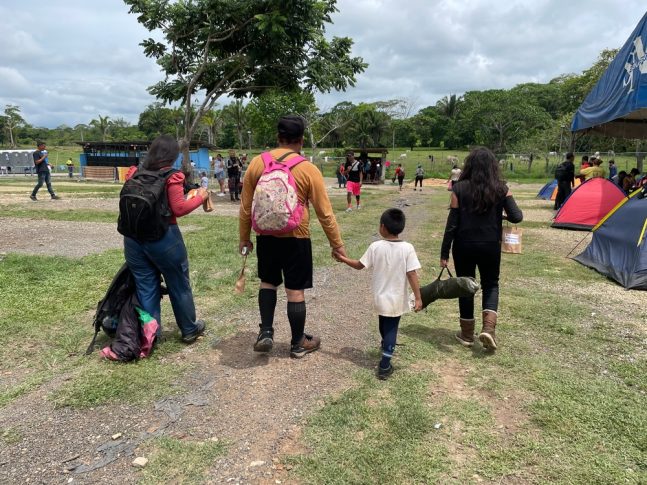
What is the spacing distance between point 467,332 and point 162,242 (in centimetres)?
268

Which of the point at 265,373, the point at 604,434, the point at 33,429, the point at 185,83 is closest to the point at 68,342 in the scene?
the point at 33,429

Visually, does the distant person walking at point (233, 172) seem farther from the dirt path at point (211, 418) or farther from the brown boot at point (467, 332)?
the brown boot at point (467, 332)

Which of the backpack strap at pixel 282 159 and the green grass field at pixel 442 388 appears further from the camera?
the backpack strap at pixel 282 159

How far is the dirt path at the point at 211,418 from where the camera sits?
230 cm

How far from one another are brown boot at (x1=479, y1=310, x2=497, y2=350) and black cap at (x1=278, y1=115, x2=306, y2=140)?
217 centimetres

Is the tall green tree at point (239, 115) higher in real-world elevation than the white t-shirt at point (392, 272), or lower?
higher

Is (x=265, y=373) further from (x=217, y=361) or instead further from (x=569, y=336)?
(x=569, y=336)

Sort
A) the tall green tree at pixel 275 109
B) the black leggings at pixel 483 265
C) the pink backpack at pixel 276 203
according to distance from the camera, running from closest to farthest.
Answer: the pink backpack at pixel 276 203 → the black leggings at pixel 483 265 → the tall green tree at pixel 275 109

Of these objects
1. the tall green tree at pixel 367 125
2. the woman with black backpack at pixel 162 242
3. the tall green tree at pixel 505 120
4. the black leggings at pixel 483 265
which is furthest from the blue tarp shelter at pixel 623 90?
the tall green tree at pixel 367 125

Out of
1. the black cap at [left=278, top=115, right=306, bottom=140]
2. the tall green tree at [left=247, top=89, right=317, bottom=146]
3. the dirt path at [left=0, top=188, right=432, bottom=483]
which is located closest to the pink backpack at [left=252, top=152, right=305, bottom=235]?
the black cap at [left=278, top=115, right=306, bottom=140]

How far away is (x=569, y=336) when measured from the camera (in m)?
4.09

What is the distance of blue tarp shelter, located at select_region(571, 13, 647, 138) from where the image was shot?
638 centimetres

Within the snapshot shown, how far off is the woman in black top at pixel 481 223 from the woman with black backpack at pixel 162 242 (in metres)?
2.10

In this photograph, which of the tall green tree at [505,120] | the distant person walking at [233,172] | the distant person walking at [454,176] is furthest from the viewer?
the tall green tree at [505,120]
